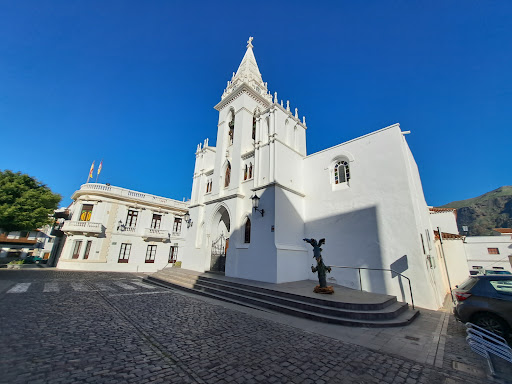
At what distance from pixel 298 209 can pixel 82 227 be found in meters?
21.1

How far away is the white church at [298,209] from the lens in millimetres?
9672

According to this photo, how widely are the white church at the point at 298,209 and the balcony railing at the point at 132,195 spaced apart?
399 cm

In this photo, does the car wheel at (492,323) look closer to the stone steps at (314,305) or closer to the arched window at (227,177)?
the stone steps at (314,305)

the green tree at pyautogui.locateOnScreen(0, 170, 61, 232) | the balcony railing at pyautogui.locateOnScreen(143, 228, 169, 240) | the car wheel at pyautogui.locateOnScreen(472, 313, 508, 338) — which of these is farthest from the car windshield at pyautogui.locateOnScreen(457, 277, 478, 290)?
the green tree at pyautogui.locateOnScreen(0, 170, 61, 232)

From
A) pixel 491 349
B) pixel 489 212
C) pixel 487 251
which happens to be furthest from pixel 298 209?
pixel 489 212

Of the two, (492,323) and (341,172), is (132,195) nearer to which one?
(341,172)

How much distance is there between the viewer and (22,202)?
18297 mm

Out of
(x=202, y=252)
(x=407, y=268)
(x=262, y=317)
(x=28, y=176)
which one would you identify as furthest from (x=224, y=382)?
(x=28, y=176)

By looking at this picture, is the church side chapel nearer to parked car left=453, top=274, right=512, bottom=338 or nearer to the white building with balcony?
parked car left=453, top=274, right=512, bottom=338

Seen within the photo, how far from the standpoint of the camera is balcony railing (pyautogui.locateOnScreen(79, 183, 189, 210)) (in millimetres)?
21844

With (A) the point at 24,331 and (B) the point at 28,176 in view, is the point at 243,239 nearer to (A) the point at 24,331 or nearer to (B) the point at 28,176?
(A) the point at 24,331

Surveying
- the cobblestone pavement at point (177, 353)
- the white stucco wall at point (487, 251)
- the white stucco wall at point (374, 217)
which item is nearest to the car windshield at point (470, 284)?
the white stucco wall at point (374, 217)

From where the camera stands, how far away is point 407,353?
4465 mm

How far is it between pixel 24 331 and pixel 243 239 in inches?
370
